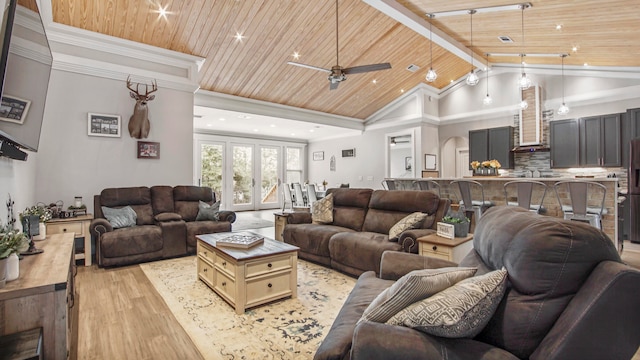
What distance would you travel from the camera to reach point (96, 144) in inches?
181

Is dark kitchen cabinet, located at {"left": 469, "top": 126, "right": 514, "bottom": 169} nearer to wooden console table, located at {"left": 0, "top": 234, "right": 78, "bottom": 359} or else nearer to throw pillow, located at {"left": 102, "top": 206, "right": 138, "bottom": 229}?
throw pillow, located at {"left": 102, "top": 206, "right": 138, "bottom": 229}

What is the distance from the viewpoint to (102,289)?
3.12 meters

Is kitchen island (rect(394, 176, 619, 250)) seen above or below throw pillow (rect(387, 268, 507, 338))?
above

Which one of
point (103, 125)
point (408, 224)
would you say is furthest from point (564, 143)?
point (103, 125)

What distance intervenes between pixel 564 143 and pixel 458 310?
7.08m

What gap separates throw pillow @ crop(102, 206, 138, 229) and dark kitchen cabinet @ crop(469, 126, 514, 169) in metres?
7.34

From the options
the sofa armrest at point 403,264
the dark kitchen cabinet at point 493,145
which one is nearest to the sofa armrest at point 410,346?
the sofa armrest at point 403,264

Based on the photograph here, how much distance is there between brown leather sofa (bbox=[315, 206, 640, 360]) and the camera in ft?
2.98

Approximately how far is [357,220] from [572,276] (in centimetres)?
299

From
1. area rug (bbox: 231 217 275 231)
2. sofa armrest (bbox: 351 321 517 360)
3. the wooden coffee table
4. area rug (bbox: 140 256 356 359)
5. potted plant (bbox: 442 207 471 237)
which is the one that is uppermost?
potted plant (bbox: 442 207 471 237)

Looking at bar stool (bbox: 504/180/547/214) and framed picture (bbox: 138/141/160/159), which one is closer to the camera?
bar stool (bbox: 504/180/547/214)

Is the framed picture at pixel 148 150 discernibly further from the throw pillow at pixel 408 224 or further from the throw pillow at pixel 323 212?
the throw pillow at pixel 408 224

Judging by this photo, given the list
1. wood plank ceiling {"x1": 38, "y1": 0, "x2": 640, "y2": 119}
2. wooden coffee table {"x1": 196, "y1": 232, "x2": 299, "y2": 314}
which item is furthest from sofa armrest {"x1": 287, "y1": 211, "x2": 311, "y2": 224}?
wood plank ceiling {"x1": 38, "y1": 0, "x2": 640, "y2": 119}

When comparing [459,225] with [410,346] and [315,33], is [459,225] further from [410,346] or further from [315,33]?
[315,33]
